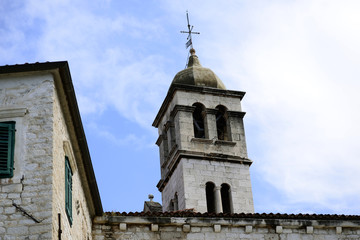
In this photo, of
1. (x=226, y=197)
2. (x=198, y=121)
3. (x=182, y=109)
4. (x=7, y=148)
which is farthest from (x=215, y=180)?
(x=7, y=148)

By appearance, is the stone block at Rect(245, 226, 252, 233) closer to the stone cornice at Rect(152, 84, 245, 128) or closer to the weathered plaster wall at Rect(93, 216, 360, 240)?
the weathered plaster wall at Rect(93, 216, 360, 240)

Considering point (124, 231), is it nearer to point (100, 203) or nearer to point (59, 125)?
point (100, 203)

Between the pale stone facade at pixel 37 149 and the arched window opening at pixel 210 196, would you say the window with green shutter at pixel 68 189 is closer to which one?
the pale stone facade at pixel 37 149

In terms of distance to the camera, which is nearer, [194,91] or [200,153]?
[200,153]

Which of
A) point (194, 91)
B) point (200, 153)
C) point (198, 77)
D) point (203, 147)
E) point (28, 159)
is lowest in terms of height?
point (28, 159)

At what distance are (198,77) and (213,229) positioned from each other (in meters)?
15.2

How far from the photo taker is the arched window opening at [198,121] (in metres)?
31.1

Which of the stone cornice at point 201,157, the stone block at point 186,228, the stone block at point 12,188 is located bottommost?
the stone block at point 12,188

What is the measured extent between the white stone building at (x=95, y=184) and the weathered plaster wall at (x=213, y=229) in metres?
0.02

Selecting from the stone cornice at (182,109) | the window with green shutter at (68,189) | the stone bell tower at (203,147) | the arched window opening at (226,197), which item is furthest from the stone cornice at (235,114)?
the window with green shutter at (68,189)

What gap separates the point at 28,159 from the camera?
12977 mm

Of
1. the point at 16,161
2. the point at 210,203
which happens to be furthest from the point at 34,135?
the point at 210,203

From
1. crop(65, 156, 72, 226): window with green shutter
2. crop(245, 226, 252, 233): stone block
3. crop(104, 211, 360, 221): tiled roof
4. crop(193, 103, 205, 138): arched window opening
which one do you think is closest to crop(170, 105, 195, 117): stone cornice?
crop(193, 103, 205, 138): arched window opening

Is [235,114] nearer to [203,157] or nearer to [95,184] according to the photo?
[203,157]
